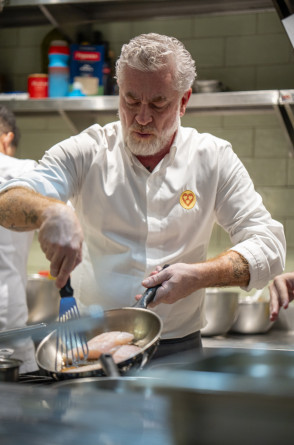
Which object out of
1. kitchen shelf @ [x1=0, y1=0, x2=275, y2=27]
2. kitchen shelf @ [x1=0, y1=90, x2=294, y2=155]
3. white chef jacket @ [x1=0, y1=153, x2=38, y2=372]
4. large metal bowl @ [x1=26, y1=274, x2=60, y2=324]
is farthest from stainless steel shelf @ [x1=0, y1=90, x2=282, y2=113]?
large metal bowl @ [x1=26, y1=274, x2=60, y2=324]

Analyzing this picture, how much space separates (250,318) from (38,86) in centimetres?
145

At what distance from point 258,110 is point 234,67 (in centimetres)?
37

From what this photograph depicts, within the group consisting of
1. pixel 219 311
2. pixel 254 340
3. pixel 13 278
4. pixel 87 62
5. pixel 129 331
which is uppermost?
pixel 87 62

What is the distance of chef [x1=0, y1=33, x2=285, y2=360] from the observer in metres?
1.58

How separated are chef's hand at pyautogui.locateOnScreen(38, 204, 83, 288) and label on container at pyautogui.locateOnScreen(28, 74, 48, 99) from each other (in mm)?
1954

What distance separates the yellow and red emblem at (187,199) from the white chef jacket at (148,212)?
10mm

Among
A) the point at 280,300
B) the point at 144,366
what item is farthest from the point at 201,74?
the point at 144,366

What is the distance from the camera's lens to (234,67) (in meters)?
3.11

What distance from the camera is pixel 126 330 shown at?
128 cm

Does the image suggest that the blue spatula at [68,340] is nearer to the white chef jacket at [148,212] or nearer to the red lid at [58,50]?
the white chef jacket at [148,212]

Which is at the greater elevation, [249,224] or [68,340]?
[249,224]

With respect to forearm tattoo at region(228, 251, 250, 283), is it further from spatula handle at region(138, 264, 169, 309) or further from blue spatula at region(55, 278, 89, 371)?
blue spatula at region(55, 278, 89, 371)

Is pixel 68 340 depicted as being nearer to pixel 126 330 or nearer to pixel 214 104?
pixel 126 330

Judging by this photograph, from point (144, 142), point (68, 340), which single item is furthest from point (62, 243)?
point (144, 142)
